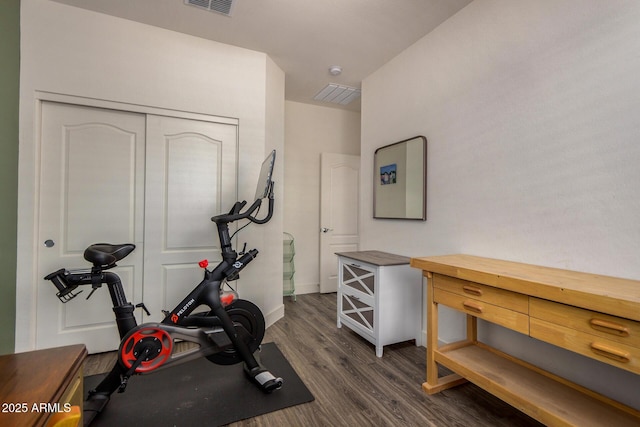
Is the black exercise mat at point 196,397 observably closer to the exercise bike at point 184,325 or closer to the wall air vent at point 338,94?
the exercise bike at point 184,325

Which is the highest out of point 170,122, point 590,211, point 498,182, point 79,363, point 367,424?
point 170,122

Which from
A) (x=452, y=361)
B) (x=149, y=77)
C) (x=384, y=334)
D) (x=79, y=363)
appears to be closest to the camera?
(x=79, y=363)

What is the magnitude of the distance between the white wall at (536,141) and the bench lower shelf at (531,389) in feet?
0.39

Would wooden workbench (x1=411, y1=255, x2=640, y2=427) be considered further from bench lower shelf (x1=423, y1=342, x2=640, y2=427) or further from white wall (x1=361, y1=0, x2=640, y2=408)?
white wall (x1=361, y1=0, x2=640, y2=408)

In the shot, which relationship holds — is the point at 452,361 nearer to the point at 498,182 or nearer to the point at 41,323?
the point at 498,182

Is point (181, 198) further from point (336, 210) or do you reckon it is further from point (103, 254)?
point (336, 210)

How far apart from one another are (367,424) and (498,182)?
179cm

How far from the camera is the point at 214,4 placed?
231 centimetres

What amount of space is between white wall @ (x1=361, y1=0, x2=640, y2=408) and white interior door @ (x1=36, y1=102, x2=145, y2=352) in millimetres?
2656

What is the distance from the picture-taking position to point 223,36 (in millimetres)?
2744

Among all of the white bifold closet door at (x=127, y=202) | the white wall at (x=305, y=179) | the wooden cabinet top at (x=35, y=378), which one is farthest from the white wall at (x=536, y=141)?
the wooden cabinet top at (x=35, y=378)

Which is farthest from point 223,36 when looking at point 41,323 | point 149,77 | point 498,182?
point 41,323

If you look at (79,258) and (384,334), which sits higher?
(79,258)

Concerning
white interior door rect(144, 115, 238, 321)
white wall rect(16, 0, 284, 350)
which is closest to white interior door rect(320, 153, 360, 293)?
white wall rect(16, 0, 284, 350)
